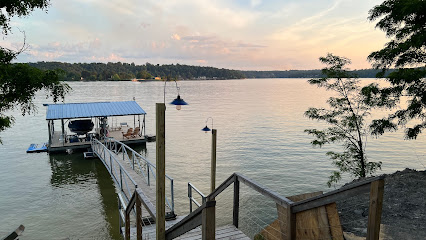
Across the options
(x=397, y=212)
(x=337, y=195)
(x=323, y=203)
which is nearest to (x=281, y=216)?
(x=323, y=203)

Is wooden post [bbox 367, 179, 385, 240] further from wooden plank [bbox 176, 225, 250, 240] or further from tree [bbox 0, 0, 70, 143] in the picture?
tree [bbox 0, 0, 70, 143]

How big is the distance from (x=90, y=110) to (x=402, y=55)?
21.5 meters

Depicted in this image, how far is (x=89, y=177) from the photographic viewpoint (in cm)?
1764

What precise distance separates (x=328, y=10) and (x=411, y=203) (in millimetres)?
20517

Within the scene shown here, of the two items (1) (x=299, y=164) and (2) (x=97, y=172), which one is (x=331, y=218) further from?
(2) (x=97, y=172)

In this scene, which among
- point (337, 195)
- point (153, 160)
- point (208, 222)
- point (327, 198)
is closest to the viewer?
point (208, 222)

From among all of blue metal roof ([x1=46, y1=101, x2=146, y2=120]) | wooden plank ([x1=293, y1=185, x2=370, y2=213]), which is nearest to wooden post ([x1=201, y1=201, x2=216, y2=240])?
wooden plank ([x1=293, y1=185, x2=370, y2=213])

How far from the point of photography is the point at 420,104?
10805mm

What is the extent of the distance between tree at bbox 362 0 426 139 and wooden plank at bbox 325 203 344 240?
7.03m

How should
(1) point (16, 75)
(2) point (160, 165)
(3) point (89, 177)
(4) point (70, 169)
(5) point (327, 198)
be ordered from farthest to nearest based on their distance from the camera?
(4) point (70, 169) < (3) point (89, 177) < (1) point (16, 75) < (2) point (160, 165) < (5) point (327, 198)

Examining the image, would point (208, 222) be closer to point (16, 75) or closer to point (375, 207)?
point (375, 207)

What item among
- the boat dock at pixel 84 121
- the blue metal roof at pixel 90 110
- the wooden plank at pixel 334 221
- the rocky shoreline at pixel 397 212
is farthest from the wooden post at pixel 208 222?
the blue metal roof at pixel 90 110

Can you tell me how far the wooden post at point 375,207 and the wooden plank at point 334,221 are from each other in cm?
229

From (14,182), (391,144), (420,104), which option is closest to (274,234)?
(420,104)
